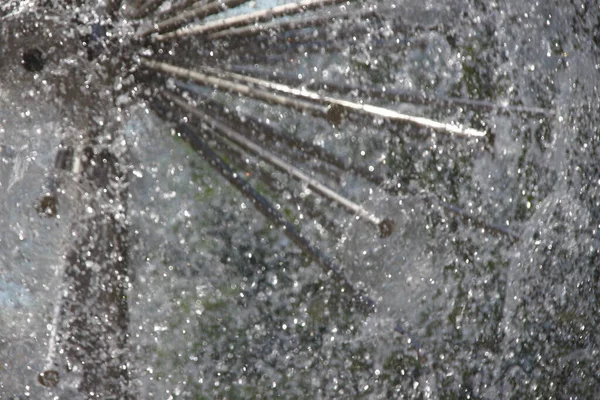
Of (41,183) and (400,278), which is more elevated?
(41,183)

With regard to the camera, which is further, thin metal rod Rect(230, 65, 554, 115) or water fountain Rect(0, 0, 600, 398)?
thin metal rod Rect(230, 65, 554, 115)

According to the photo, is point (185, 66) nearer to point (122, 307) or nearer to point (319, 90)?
point (319, 90)

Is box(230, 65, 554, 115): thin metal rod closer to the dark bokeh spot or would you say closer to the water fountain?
the water fountain

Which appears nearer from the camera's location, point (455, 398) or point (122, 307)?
point (122, 307)

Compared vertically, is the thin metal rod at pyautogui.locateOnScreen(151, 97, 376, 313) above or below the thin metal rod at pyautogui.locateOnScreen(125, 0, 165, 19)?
below

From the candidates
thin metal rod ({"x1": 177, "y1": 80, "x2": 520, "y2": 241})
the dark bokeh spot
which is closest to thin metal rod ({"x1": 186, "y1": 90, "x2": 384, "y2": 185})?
thin metal rod ({"x1": 177, "y1": 80, "x2": 520, "y2": 241})

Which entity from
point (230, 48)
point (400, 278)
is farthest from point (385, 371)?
point (230, 48)

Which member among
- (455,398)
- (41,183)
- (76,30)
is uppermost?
(76,30)
